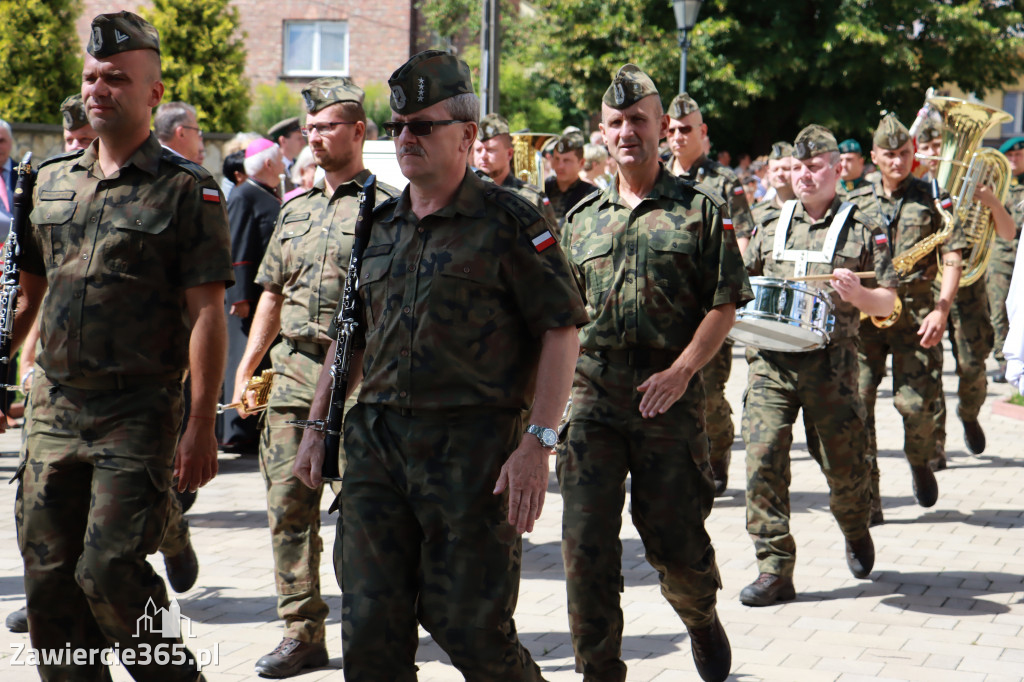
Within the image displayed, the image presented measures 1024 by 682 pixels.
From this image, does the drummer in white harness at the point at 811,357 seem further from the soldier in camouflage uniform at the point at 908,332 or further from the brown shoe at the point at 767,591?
the soldier in camouflage uniform at the point at 908,332

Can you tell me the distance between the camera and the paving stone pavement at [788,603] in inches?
207

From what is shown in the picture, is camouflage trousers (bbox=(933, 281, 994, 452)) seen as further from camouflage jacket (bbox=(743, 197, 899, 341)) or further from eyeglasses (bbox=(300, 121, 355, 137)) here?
eyeglasses (bbox=(300, 121, 355, 137))

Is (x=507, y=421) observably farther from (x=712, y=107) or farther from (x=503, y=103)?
(x=503, y=103)

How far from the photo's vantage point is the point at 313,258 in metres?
5.24

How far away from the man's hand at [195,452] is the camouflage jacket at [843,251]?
3.30 m

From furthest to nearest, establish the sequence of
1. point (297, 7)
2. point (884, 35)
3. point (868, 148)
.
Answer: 1. point (297, 7)
2. point (868, 148)
3. point (884, 35)

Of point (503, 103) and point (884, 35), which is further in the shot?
point (503, 103)

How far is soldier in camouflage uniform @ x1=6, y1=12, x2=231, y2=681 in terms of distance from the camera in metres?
3.85

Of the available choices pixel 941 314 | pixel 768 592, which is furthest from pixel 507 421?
pixel 941 314

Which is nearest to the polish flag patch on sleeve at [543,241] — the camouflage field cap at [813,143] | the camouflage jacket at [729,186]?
the camouflage field cap at [813,143]

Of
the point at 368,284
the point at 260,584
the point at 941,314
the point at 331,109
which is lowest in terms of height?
the point at 260,584

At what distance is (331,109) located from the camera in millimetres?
5250

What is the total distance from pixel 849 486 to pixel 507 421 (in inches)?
128

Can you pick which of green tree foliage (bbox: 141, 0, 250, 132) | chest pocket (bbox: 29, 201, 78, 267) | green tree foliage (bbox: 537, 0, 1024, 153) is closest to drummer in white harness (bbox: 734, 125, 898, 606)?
chest pocket (bbox: 29, 201, 78, 267)
